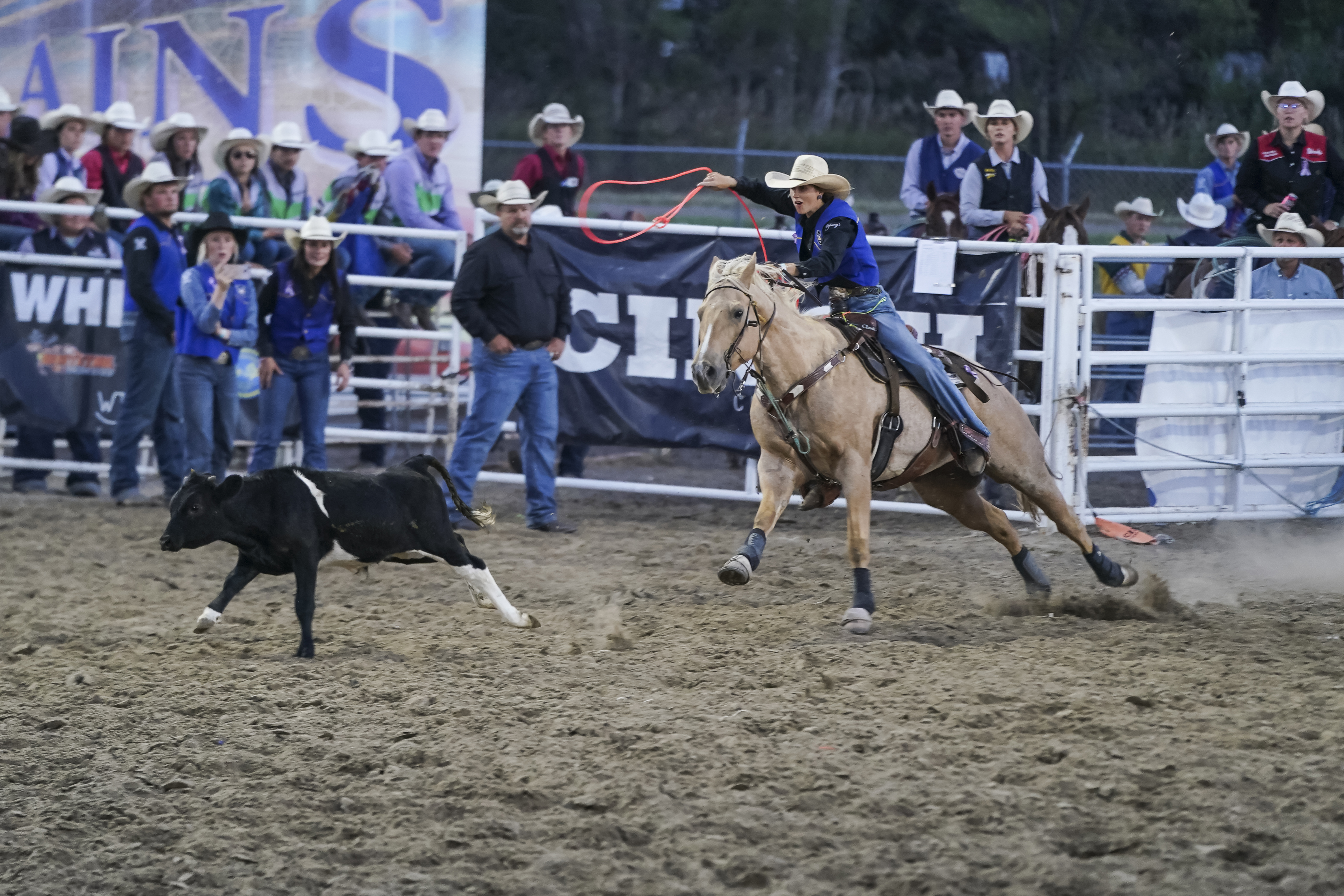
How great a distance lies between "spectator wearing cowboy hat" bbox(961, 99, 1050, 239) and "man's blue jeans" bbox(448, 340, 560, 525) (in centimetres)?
311

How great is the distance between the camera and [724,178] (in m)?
6.42

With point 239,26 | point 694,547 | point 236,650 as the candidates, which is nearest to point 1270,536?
point 694,547

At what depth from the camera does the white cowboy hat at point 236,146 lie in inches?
407

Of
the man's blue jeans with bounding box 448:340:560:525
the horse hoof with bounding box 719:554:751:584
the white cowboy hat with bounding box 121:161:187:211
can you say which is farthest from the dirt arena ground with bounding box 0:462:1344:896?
the white cowboy hat with bounding box 121:161:187:211

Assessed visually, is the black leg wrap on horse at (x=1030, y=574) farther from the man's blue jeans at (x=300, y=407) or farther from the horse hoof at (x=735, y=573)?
the man's blue jeans at (x=300, y=407)

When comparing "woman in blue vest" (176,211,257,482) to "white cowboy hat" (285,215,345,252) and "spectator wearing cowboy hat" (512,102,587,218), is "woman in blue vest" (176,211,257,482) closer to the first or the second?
"white cowboy hat" (285,215,345,252)

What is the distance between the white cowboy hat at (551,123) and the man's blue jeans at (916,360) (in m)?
4.68

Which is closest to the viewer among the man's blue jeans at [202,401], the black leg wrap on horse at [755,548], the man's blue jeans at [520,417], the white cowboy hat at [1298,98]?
the black leg wrap on horse at [755,548]

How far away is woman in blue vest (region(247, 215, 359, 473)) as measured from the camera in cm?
893

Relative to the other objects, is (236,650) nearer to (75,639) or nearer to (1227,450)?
(75,639)

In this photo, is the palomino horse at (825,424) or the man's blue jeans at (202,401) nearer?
the palomino horse at (825,424)

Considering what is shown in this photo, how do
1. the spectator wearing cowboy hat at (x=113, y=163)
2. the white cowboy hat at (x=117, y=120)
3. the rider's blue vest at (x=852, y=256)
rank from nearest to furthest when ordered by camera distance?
the rider's blue vest at (x=852, y=256), the spectator wearing cowboy hat at (x=113, y=163), the white cowboy hat at (x=117, y=120)

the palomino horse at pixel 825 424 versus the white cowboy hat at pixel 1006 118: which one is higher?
the white cowboy hat at pixel 1006 118

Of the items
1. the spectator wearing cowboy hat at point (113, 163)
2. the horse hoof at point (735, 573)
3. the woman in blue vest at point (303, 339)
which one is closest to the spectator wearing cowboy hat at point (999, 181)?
the woman in blue vest at point (303, 339)
